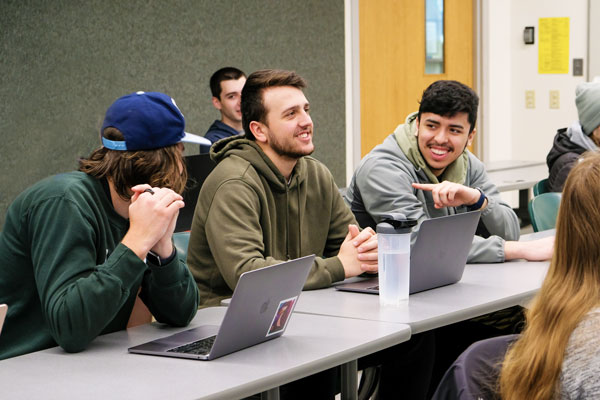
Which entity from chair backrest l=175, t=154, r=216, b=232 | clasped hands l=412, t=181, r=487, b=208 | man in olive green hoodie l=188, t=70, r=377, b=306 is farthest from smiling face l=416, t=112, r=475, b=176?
chair backrest l=175, t=154, r=216, b=232

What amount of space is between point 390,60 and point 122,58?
7.11 ft

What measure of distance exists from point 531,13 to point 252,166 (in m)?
4.81

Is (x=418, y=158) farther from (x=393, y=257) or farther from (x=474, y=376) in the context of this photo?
(x=474, y=376)

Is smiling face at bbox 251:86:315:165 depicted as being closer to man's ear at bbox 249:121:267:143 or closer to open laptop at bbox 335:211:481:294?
man's ear at bbox 249:121:267:143

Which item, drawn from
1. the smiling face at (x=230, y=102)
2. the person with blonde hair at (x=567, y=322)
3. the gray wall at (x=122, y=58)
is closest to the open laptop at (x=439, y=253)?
the person with blonde hair at (x=567, y=322)

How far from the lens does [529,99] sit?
6734 mm

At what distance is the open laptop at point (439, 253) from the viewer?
84.2 inches

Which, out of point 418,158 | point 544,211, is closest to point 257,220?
point 418,158

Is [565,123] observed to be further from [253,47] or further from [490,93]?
[253,47]

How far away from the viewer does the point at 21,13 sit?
12.9 feet

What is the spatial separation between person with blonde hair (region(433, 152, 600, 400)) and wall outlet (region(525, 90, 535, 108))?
5.57 metres

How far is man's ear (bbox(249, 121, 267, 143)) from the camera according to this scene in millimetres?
2557

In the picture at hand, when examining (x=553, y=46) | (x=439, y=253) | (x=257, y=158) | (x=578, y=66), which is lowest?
(x=439, y=253)

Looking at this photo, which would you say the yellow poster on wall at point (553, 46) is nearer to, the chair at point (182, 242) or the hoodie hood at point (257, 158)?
the hoodie hood at point (257, 158)
